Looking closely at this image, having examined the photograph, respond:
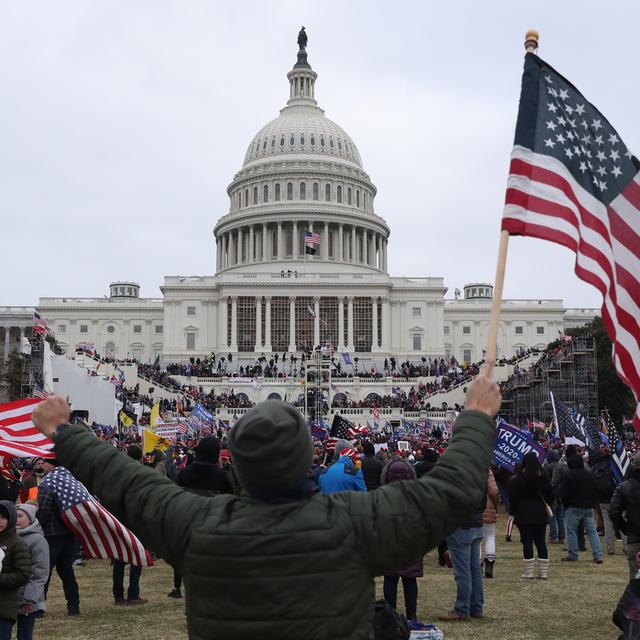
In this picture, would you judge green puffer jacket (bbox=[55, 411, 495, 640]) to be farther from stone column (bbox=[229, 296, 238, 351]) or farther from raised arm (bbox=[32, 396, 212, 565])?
stone column (bbox=[229, 296, 238, 351])

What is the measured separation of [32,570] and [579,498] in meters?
10.1

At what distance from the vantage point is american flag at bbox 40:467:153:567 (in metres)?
9.91

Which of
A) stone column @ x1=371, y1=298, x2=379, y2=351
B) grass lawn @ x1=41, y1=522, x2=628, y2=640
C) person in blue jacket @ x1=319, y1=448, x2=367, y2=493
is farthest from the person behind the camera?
stone column @ x1=371, y1=298, x2=379, y2=351

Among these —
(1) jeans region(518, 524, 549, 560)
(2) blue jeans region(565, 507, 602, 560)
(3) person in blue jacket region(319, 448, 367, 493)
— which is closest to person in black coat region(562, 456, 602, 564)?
(2) blue jeans region(565, 507, 602, 560)

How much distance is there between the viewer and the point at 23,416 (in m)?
12.7

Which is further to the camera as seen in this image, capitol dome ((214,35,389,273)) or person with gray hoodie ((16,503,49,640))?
capitol dome ((214,35,389,273))

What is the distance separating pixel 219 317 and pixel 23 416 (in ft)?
274

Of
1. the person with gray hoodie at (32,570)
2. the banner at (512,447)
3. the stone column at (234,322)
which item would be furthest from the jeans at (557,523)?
the stone column at (234,322)

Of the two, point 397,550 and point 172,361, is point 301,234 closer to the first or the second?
point 172,361

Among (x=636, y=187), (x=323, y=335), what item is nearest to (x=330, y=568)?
(x=636, y=187)

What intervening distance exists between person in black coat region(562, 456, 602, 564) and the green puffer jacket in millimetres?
12898

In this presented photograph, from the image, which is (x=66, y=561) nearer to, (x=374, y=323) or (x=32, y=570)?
(x=32, y=570)

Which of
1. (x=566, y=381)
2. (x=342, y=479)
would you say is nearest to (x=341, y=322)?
(x=566, y=381)

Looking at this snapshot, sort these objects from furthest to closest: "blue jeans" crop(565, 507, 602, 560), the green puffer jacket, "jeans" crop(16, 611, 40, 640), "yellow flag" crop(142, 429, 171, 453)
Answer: "yellow flag" crop(142, 429, 171, 453), "blue jeans" crop(565, 507, 602, 560), "jeans" crop(16, 611, 40, 640), the green puffer jacket
